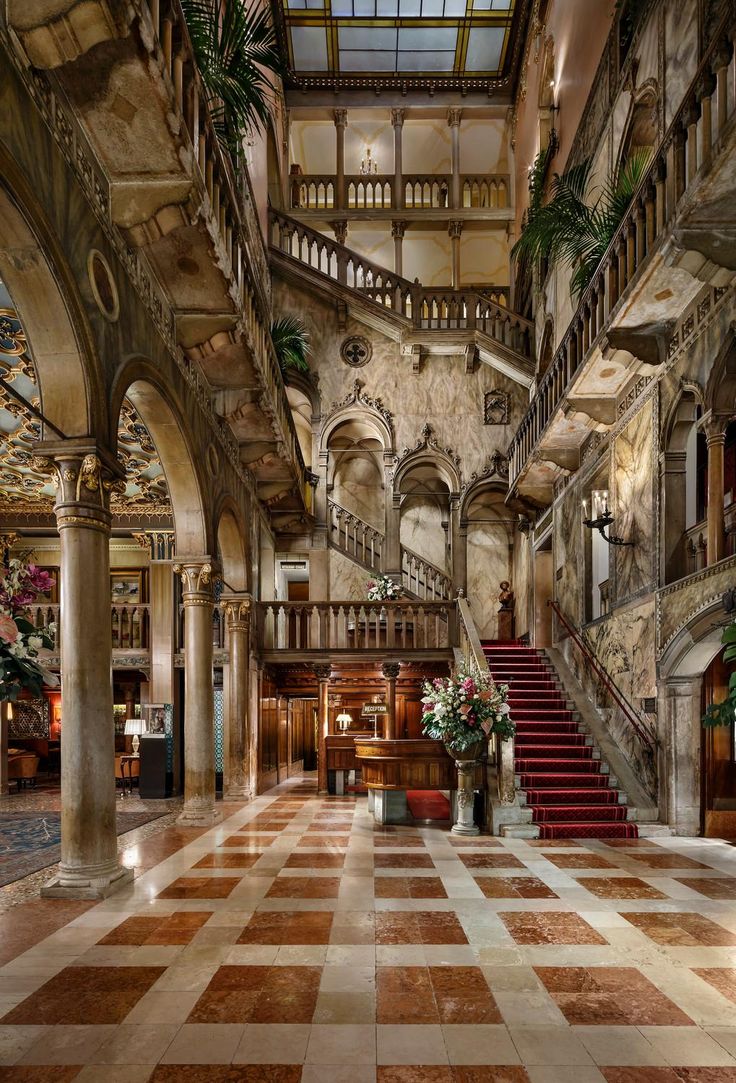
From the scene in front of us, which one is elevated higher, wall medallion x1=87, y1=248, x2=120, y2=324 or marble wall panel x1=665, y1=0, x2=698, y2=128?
marble wall panel x1=665, y1=0, x2=698, y2=128

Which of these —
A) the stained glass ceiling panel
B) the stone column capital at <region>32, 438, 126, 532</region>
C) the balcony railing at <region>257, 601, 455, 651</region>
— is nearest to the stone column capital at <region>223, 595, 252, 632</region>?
the balcony railing at <region>257, 601, 455, 651</region>

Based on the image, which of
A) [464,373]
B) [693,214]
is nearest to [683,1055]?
[693,214]

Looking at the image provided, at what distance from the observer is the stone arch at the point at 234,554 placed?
13.9m

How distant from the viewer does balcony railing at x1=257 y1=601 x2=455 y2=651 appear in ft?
52.5

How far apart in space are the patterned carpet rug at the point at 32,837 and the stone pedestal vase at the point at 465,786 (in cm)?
432

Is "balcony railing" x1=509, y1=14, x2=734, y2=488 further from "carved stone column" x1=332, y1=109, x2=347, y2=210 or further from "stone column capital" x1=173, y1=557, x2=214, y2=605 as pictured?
A: "carved stone column" x1=332, y1=109, x2=347, y2=210

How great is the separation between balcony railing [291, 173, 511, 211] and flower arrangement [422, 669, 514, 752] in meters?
Answer: 16.7

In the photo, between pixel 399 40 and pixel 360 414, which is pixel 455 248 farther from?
pixel 360 414

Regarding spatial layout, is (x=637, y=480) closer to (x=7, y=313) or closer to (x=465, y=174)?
(x=7, y=313)

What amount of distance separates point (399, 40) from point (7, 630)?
24.2m

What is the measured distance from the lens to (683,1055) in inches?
151

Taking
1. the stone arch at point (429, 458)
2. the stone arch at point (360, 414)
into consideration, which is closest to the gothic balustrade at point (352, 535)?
the stone arch at point (429, 458)

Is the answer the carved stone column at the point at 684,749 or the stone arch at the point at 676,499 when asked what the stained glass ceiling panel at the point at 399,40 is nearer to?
the stone arch at the point at 676,499

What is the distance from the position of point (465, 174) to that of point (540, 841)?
796 inches
